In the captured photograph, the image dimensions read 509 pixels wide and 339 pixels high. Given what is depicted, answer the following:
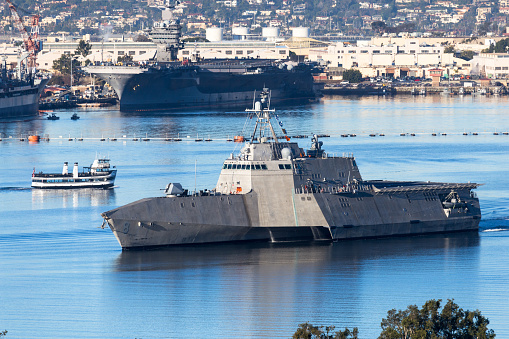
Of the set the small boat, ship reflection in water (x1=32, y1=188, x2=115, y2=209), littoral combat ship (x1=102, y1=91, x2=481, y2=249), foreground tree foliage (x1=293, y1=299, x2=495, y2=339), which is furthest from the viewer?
the small boat

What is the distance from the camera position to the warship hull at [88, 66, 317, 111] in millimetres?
133000

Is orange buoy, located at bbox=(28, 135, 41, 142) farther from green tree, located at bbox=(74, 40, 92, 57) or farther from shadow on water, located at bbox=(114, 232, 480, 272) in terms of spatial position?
green tree, located at bbox=(74, 40, 92, 57)

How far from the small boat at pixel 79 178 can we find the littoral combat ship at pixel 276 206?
1986cm

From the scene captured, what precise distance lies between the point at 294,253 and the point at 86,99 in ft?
371

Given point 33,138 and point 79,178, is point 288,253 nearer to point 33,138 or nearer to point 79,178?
point 79,178

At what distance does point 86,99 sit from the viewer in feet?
503

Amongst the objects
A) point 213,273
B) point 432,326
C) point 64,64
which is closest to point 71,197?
point 213,273

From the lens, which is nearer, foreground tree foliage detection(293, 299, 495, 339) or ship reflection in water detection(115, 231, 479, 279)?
foreground tree foliage detection(293, 299, 495, 339)

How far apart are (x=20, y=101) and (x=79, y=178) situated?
6632 cm

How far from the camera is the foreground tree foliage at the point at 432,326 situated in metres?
26.6

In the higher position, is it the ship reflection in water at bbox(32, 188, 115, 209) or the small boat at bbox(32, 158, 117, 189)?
the small boat at bbox(32, 158, 117, 189)

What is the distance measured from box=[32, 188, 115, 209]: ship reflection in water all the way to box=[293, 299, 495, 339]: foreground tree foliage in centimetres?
3235

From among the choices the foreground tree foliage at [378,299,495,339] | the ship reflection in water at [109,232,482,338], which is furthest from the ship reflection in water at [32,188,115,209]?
the foreground tree foliage at [378,299,495,339]

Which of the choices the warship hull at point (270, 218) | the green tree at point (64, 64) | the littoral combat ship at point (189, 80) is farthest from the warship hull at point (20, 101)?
the warship hull at point (270, 218)
